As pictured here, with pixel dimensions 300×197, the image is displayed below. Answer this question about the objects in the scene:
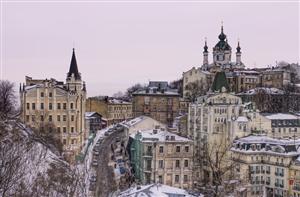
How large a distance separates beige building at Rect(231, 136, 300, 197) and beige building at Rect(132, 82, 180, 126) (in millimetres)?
26536

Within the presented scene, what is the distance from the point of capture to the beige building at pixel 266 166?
155 ft

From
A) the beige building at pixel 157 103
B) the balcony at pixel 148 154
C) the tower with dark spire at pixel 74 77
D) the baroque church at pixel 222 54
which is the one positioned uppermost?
the baroque church at pixel 222 54

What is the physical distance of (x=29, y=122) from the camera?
53.3 metres

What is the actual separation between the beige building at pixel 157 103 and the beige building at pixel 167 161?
28.9 m

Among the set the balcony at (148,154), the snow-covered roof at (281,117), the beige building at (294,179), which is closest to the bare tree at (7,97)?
the balcony at (148,154)

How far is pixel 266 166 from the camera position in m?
49.0

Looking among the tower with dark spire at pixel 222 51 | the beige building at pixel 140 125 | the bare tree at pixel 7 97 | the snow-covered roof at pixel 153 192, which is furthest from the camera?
the tower with dark spire at pixel 222 51

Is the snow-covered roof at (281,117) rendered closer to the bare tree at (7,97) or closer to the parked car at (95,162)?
the parked car at (95,162)

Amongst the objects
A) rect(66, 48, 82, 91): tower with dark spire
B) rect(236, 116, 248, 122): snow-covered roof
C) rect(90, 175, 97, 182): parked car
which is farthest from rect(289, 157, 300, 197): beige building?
rect(66, 48, 82, 91): tower with dark spire

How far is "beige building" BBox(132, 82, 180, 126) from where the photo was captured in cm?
7600

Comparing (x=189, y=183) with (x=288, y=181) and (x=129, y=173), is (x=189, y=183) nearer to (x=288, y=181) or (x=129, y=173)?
(x=129, y=173)

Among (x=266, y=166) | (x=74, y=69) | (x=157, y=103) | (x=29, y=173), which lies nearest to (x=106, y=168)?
(x=266, y=166)

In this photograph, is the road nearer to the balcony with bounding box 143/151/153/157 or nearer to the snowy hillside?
the snowy hillside

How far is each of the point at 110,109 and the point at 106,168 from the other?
50.4m
